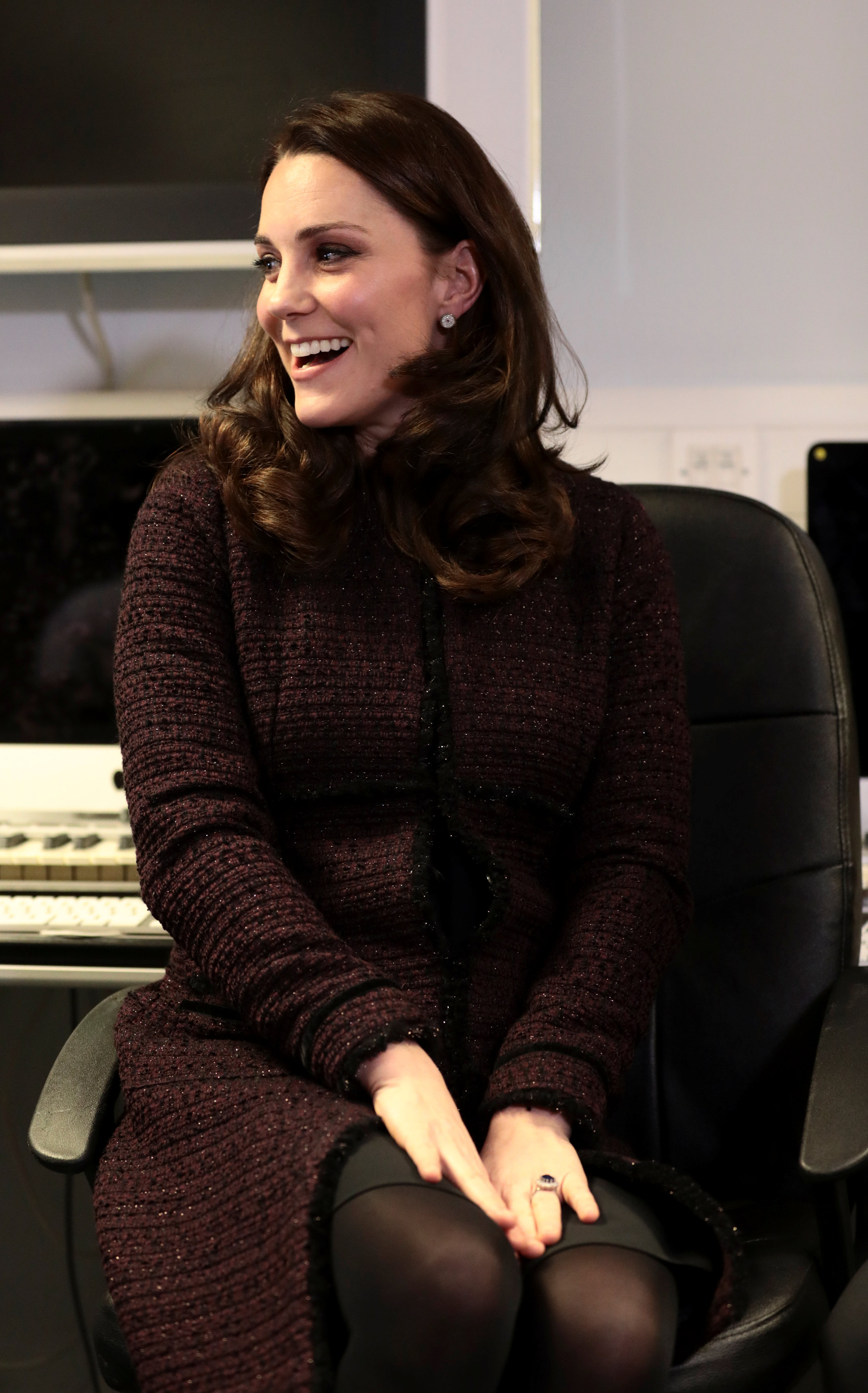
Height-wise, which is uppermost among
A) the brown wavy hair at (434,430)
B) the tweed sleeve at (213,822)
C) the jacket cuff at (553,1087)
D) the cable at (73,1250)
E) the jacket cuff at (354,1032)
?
the brown wavy hair at (434,430)

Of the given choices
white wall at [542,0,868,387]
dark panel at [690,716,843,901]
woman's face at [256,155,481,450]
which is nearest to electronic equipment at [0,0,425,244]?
white wall at [542,0,868,387]

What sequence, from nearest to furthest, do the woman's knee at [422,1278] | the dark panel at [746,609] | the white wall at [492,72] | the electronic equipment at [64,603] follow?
the woman's knee at [422,1278]
the dark panel at [746,609]
the white wall at [492,72]
the electronic equipment at [64,603]

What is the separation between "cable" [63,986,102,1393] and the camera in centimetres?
191

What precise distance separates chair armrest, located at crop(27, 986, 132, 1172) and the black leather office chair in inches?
1.1

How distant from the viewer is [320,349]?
1229 mm

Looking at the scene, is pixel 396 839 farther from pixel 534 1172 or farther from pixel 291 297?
pixel 291 297

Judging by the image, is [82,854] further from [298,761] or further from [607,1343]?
[607,1343]

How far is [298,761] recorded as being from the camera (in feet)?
3.78

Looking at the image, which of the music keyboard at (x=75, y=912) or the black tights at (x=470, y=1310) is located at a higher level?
the black tights at (x=470, y=1310)

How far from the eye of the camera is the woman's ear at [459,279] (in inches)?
50.0

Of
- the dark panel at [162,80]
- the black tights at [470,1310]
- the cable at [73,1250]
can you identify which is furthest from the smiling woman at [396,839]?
the cable at [73,1250]

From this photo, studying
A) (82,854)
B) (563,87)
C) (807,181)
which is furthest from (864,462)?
(82,854)

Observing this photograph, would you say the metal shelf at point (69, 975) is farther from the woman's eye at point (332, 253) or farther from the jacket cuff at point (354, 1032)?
the woman's eye at point (332, 253)

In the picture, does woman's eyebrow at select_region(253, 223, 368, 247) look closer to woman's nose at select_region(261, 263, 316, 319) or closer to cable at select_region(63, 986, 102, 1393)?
woman's nose at select_region(261, 263, 316, 319)
